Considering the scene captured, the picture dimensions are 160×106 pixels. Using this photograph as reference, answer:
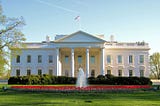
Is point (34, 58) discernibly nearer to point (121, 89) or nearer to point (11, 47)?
point (11, 47)

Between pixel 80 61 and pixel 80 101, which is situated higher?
pixel 80 61

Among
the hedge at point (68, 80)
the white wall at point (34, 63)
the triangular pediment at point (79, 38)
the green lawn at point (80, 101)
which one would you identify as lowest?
the green lawn at point (80, 101)

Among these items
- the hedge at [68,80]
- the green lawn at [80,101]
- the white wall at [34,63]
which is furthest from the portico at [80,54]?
the green lawn at [80,101]

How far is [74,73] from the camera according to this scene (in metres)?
63.8

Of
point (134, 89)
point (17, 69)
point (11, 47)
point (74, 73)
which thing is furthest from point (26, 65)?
point (134, 89)

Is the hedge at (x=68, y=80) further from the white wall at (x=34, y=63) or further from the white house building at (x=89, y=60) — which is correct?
the white wall at (x=34, y=63)

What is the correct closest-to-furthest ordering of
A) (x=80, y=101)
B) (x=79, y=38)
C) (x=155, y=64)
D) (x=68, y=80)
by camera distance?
(x=80, y=101) → (x=68, y=80) → (x=79, y=38) → (x=155, y=64)

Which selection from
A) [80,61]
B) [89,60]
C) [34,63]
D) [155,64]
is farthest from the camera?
[155,64]

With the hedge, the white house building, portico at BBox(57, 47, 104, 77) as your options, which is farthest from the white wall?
the hedge

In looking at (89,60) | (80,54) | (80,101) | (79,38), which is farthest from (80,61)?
(80,101)

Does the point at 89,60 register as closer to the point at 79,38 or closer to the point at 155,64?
the point at 79,38

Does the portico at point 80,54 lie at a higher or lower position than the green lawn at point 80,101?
higher

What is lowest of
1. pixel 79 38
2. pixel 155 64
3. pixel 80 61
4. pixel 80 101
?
pixel 80 101

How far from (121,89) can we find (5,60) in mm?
17545
